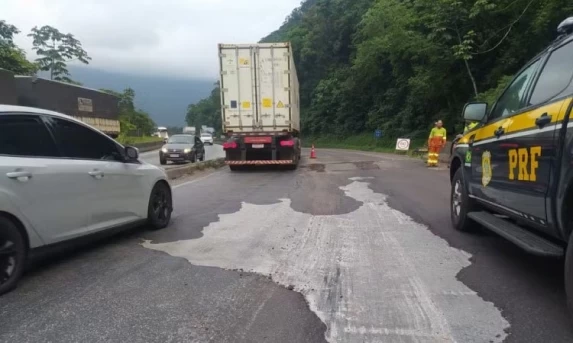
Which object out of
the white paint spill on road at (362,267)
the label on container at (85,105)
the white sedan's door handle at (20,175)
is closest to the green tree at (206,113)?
the label on container at (85,105)

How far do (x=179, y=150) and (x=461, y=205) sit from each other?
17784 millimetres

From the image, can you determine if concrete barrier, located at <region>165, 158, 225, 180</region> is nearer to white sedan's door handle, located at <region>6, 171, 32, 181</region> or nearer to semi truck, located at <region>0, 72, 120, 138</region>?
semi truck, located at <region>0, 72, 120, 138</region>

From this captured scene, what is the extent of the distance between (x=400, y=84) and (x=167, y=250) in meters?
39.7

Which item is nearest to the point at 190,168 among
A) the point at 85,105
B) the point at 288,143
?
the point at 288,143

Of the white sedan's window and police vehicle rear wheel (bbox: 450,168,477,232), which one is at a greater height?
the white sedan's window

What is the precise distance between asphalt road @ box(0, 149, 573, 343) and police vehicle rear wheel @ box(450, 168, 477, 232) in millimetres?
150

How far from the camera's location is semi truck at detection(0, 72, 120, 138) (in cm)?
1678

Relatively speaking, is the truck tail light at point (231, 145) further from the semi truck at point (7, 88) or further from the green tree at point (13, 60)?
the green tree at point (13, 60)

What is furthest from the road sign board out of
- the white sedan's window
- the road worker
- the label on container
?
the white sedan's window

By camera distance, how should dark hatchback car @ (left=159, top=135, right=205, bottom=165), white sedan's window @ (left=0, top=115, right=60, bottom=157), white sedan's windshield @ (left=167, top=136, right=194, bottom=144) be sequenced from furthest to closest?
white sedan's windshield @ (left=167, top=136, right=194, bottom=144) < dark hatchback car @ (left=159, top=135, right=205, bottom=165) < white sedan's window @ (left=0, top=115, right=60, bottom=157)

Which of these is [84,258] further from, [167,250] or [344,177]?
[344,177]

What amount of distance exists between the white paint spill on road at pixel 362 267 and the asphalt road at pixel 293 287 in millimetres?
14

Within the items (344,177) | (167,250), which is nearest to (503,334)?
(167,250)

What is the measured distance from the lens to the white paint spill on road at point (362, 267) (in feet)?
11.4
